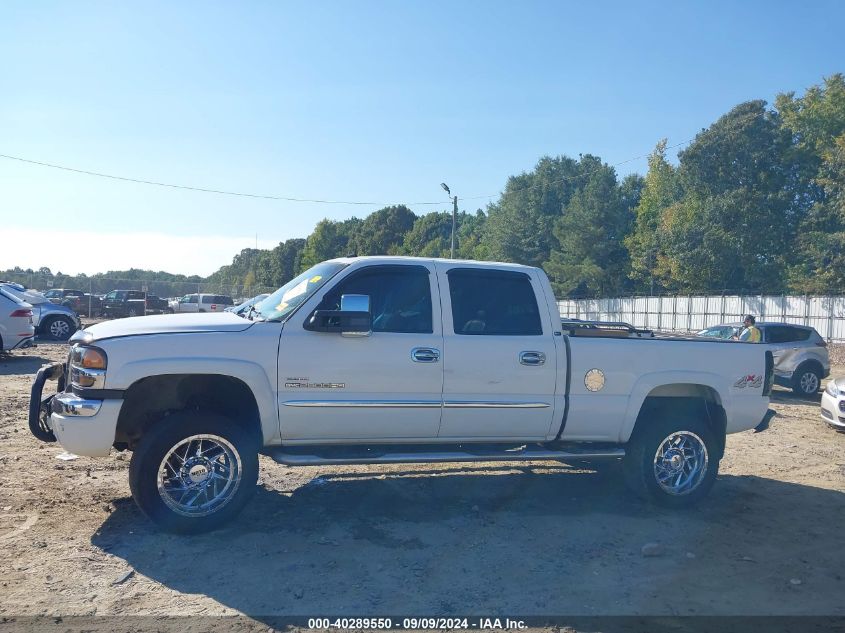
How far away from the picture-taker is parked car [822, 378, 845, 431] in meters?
10.6

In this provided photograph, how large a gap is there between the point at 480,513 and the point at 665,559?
5.14 feet

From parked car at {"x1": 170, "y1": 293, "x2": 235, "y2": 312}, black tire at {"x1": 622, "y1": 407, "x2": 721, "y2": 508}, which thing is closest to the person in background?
black tire at {"x1": 622, "y1": 407, "x2": 721, "y2": 508}

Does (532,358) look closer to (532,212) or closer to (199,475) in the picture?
(199,475)

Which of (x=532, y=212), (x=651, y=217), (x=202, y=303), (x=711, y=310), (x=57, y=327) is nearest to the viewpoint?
(x=57, y=327)

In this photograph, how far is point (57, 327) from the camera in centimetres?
2153

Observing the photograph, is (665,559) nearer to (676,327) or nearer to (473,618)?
(473,618)

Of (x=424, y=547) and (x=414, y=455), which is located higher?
(x=414, y=455)

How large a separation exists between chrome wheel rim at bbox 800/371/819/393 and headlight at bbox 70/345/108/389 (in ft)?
47.3

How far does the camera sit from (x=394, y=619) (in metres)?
4.28

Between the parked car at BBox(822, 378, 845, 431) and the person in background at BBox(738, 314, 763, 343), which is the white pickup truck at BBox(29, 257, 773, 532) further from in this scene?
the person in background at BBox(738, 314, 763, 343)

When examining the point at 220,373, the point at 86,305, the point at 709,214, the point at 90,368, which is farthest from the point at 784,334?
the point at 86,305

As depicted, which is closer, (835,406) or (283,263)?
(835,406)

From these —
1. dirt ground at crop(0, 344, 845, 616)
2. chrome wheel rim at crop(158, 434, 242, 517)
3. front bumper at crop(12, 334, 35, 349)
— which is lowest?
dirt ground at crop(0, 344, 845, 616)

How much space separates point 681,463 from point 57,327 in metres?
19.6
